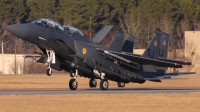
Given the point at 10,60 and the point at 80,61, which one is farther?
the point at 10,60

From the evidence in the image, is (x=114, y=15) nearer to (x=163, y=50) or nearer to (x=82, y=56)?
(x=163, y=50)

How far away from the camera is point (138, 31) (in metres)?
91.9

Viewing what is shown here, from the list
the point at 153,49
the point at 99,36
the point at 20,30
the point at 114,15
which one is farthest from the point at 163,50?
the point at 114,15

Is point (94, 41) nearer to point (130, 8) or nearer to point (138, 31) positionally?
point (138, 31)

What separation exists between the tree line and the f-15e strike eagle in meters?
57.0

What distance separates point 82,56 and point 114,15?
68.6 metres

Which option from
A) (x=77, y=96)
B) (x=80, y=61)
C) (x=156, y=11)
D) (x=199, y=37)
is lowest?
(x=77, y=96)

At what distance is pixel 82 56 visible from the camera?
3175 cm

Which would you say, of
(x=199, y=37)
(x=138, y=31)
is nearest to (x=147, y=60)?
(x=199, y=37)

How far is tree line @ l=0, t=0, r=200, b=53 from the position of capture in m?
94.1

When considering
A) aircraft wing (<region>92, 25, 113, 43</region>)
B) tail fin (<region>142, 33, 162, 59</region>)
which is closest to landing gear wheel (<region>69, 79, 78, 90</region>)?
aircraft wing (<region>92, 25, 113, 43</region>)

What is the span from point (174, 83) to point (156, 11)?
58027 millimetres

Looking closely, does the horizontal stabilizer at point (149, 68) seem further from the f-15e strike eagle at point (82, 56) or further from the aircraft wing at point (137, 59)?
the aircraft wing at point (137, 59)

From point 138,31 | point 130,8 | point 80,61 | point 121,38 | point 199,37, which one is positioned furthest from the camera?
point 130,8
